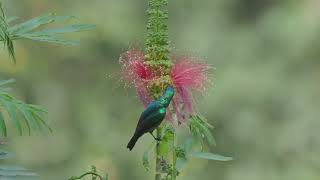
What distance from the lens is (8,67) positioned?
14.3 feet

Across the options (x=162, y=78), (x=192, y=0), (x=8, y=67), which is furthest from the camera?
(x=192, y=0)

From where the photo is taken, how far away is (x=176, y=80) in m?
1.14

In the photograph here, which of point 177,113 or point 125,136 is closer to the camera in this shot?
point 177,113

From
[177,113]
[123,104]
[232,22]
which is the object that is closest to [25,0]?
[123,104]

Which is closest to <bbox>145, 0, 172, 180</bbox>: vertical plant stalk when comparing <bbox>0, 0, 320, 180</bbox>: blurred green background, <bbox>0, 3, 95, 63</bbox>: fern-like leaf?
<bbox>0, 3, 95, 63</bbox>: fern-like leaf

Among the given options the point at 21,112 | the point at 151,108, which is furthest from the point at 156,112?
the point at 21,112

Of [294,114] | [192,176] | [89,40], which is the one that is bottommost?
[192,176]

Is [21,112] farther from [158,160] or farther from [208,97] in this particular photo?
[208,97]

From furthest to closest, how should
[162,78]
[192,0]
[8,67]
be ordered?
1. [192,0]
2. [8,67]
3. [162,78]

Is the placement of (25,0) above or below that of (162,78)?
above

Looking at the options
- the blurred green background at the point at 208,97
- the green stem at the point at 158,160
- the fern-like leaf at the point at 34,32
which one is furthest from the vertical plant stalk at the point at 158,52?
the blurred green background at the point at 208,97

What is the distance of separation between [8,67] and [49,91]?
315 millimetres

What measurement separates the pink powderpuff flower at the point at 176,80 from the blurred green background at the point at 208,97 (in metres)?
3.25

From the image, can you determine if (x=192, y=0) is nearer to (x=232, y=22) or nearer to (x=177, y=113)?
(x=232, y=22)
